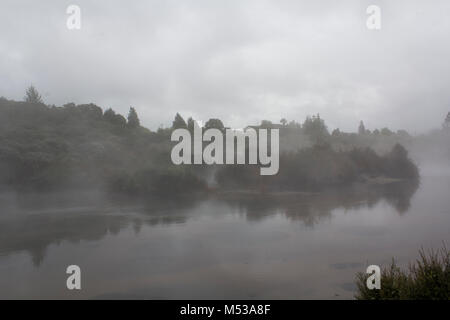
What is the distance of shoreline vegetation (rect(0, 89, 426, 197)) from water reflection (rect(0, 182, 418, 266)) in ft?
9.66

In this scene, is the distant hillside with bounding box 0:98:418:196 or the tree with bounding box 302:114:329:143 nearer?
the distant hillside with bounding box 0:98:418:196

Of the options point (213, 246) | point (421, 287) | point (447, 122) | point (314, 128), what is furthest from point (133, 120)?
point (447, 122)

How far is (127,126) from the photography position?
45406 mm

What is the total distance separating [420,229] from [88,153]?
96.4 ft

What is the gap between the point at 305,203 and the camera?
21.3 metres

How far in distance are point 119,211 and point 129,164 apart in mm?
15268

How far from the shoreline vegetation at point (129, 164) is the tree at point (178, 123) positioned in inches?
71.8

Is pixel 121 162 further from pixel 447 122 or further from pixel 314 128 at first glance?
pixel 447 122

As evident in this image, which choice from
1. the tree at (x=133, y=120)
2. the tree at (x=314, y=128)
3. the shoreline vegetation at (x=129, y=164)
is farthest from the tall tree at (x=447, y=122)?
the tree at (x=133, y=120)

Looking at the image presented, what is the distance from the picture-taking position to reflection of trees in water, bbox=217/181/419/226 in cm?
1756

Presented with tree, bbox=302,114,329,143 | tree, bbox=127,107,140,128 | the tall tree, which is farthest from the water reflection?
the tall tree

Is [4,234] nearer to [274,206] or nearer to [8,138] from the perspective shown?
[274,206]

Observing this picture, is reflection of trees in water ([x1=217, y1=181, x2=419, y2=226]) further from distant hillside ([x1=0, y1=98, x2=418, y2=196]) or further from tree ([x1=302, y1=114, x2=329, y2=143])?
tree ([x1=302, y1=114, x2=329, y2=143])

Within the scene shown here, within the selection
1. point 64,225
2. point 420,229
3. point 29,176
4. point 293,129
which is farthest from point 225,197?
point 293,129
